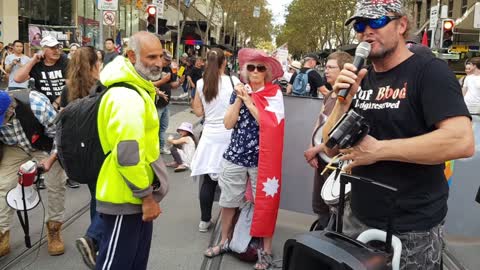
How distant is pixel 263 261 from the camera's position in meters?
4.23

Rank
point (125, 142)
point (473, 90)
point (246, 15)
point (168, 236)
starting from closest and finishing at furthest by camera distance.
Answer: point (125, 142)
point (168, 236)
point (473, 90)
point (246, 15)

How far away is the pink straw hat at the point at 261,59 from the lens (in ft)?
13.9

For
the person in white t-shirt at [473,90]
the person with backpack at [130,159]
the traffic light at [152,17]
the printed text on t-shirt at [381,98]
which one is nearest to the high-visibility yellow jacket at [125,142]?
the person with backpack at [130,159]

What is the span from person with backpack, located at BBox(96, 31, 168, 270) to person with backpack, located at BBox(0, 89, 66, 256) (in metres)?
1.43

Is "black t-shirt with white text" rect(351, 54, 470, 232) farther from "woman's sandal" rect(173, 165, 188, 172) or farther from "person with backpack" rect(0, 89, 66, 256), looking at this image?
"woman's sandal" rect(173, 165, 188, 172)

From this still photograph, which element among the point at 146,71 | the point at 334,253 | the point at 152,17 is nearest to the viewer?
the point at 334,253

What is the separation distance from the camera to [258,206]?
421cm

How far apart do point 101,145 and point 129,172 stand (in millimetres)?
277

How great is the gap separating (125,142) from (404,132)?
1417 millimetres

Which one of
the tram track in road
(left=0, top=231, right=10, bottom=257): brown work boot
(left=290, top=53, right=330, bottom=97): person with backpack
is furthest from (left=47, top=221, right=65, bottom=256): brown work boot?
(left=290, top=53, right=330, bottom=97): person with backpack

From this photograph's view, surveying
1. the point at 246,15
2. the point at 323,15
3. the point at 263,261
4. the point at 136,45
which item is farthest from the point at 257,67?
the point at 246,15

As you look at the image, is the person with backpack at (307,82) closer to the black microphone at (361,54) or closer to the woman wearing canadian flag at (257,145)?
the woman wearing canadian flag at (257,145)

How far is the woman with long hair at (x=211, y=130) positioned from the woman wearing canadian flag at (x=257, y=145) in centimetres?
65

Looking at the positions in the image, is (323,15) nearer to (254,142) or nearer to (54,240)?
(254,142)
